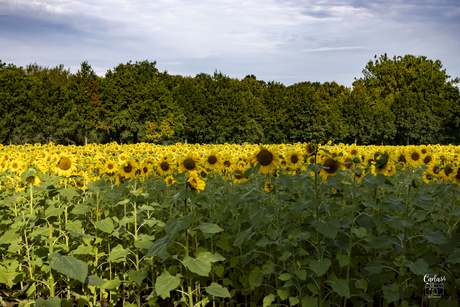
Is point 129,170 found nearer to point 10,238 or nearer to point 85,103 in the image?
point 10,238

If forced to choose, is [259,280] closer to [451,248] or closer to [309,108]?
[451,248]

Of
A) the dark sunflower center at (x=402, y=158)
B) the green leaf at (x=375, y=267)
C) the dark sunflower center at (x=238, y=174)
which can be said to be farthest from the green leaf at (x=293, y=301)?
the dark sunflower center at (x=402, y=158)

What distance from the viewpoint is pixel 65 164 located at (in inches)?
186

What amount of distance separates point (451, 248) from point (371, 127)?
52956 millimetres

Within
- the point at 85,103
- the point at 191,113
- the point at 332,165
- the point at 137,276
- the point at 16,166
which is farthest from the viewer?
the point at 191,113

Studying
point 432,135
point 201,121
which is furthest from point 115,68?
point 432,135

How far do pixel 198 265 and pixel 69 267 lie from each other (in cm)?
107

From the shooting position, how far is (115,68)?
175 ft

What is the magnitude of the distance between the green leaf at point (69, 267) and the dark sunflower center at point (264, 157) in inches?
75.7

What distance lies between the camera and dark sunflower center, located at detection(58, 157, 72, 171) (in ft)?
15.4

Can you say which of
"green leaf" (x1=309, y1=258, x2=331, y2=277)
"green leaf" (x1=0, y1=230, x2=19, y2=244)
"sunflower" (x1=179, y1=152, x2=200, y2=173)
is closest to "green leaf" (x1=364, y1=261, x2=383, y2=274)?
"green leaf" (x1=309, y1=258, x2=331, y2=277)

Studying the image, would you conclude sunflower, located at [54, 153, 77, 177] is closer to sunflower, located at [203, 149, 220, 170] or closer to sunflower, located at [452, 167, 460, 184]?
sunflower, located at [203, 149, 220, 170]

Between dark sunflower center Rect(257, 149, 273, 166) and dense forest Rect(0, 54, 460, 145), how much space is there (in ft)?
124

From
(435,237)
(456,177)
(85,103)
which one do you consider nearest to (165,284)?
(435,237)
